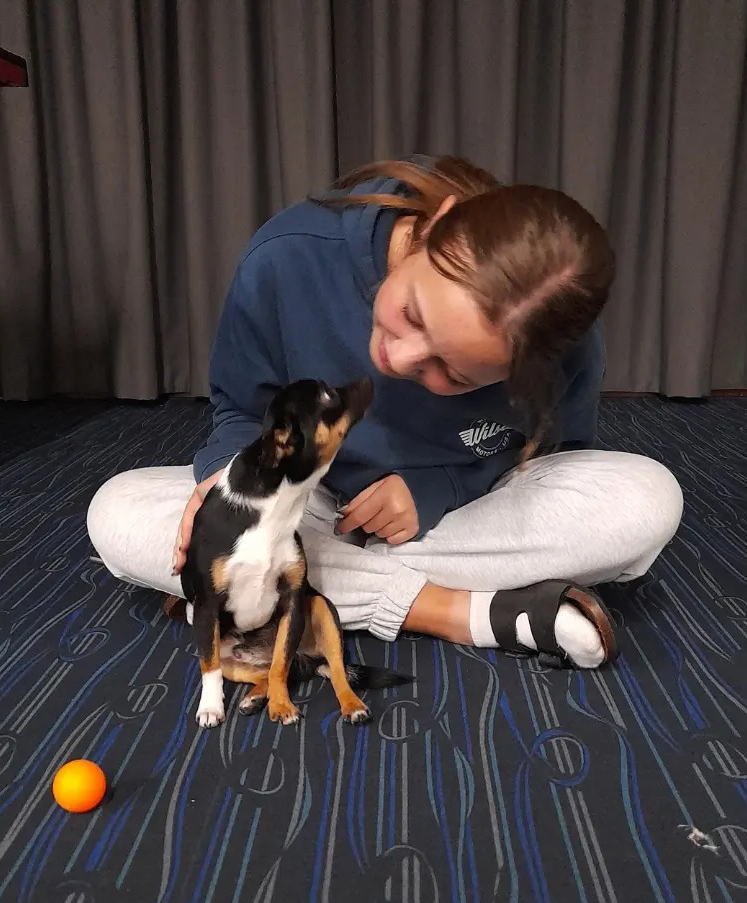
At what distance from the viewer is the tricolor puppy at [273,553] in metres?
0.98

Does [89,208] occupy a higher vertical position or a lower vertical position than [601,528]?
higher

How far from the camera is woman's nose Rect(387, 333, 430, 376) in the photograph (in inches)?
36.1

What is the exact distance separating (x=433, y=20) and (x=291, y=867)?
2825 millimetres

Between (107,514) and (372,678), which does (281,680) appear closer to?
(372,678)

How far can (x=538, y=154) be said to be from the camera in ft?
9.71

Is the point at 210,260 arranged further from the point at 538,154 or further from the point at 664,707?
the point at 664,707

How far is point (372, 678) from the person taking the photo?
3.43ft

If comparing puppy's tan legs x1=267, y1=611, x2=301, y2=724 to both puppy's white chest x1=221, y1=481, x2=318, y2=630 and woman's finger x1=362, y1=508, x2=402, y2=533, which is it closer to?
puppy's white chest x1=221, y1=481, x2=318, y2=630

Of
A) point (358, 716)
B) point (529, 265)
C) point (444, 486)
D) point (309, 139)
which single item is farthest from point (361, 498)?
point (309, 139)

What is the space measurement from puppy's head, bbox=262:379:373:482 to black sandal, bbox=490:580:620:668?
0.35 metres

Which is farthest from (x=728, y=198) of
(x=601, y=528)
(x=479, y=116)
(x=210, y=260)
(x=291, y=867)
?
(x=291, y=867)

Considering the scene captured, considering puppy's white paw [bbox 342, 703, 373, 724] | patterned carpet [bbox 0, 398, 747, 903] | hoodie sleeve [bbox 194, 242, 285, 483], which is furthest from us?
hoodie sleeve [bbox 194, 242, 285, 483]

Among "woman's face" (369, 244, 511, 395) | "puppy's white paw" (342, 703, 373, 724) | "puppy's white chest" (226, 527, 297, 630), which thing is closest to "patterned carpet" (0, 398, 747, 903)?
"puppy's white paw" (342, 703, 373, 724)

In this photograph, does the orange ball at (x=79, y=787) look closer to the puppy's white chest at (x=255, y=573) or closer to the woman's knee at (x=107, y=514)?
the puppy's white chest at (x=255, y=573)
